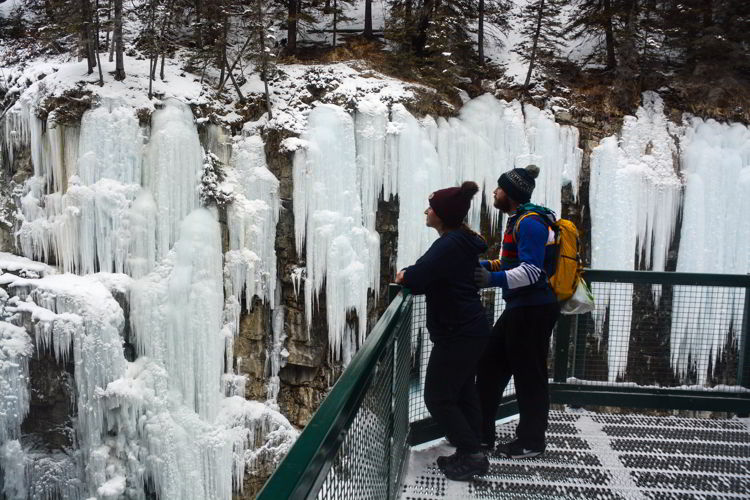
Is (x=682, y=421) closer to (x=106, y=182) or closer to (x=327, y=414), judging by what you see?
(x=327, y=414)

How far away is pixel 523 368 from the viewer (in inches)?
115

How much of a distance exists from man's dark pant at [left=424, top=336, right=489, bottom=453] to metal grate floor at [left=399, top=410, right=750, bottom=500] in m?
0.27

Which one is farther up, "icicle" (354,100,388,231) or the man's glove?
"icicle" (354,100,388,231)

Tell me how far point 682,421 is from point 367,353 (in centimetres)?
A: 296

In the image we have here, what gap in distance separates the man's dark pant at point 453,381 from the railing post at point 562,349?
145 centimetres

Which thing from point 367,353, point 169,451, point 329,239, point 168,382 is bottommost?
point 169,451

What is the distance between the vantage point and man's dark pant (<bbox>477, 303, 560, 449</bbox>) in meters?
2.87

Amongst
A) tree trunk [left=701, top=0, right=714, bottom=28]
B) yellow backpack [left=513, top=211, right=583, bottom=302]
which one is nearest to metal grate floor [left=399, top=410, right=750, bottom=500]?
yellow backpack [left=513, top=211, right=583, bottom=302]

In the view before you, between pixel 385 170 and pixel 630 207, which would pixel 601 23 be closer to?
pixel 630 207

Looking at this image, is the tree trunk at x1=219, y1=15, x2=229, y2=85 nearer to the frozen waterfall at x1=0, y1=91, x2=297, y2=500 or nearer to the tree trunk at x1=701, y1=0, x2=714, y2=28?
the frozen waterfall at x1=0, y1=91, x2=297, y2=500

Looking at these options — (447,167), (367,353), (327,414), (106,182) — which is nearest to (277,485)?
(327,414)

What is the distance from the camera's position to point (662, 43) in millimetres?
12180

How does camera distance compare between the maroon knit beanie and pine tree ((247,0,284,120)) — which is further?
pine tree ((247,0,284,120))

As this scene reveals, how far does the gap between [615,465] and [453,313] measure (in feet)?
4.53
